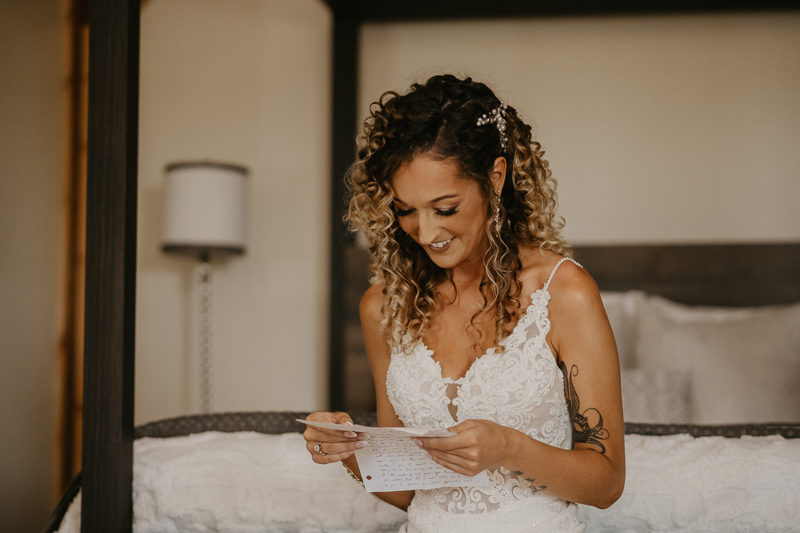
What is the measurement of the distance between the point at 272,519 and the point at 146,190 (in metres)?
2.48

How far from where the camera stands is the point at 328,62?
11.9ft

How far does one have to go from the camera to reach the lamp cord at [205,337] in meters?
3.46

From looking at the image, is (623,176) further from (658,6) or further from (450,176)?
(450,176)

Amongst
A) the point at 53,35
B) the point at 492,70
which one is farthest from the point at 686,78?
the point at 53,35

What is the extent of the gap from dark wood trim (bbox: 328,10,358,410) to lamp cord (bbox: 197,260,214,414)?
26.8 inches

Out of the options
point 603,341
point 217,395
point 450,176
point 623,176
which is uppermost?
point 623,176

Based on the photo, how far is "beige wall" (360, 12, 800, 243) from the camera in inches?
127

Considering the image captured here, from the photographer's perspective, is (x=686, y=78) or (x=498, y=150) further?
(x=686, y=78)

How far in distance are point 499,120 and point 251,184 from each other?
2431 millimetres

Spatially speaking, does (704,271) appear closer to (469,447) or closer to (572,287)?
(572,287)

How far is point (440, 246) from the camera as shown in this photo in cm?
141

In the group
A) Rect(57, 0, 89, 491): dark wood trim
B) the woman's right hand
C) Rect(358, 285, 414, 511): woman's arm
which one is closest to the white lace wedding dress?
Rect(358, 285, 414, 511): woman's arm

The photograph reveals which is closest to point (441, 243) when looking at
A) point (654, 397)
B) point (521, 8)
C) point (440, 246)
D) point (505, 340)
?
point (440, 246)

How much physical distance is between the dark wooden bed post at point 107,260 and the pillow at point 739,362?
2.15 m
